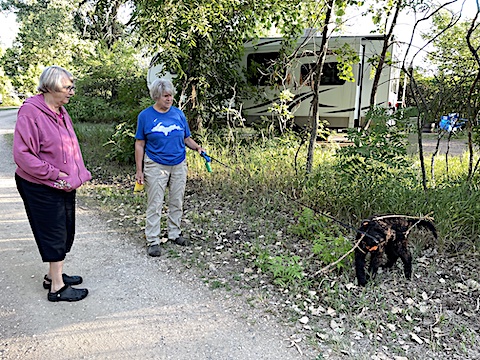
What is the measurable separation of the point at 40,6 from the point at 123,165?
25.5 metres

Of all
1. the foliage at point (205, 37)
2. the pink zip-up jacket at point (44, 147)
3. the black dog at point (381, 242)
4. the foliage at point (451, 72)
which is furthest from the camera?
the foliage at point (205, 37)

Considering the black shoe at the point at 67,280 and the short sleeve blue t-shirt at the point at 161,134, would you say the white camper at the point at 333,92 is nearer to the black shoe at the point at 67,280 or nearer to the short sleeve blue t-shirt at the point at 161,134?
the short sleeve blue t-shirt at the point at 161,134

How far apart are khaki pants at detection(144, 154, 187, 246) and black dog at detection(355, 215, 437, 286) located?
1.85 m

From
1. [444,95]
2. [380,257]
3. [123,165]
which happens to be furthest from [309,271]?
[123,165]

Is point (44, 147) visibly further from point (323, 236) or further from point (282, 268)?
point (323, 236)

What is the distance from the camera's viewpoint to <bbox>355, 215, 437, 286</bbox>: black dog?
118 inches

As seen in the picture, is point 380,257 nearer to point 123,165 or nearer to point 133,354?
point 133,354

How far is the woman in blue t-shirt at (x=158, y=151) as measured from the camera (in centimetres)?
364

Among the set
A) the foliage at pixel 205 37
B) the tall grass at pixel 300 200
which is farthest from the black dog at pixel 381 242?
the foliage at pixel 205 37

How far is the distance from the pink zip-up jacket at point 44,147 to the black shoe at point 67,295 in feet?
2.61

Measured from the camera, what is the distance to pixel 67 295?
2.90m

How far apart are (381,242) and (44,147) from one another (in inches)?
102

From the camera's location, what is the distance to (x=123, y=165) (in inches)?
297

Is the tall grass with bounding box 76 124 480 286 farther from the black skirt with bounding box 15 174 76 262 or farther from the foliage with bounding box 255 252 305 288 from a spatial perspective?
the black skirt with bounding box 15 174 76 262
